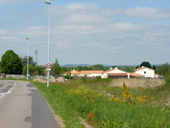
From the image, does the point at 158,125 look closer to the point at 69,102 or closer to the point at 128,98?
the point at 128,98

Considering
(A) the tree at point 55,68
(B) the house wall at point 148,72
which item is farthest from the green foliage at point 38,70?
(B) the house wall at point 148,72

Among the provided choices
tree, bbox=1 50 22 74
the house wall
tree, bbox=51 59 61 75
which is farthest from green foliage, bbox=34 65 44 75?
the house wall

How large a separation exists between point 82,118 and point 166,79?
14395mm

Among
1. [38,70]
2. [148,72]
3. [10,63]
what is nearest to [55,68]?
[38,70]

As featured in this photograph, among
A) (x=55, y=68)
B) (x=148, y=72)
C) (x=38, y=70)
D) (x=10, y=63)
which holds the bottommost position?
(x=148, y=72)

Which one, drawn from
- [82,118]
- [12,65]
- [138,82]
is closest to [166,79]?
[138,82]

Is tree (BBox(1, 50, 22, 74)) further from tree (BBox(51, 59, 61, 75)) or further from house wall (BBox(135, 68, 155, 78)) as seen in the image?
house wall (BBox(135, 68, 155, 78))

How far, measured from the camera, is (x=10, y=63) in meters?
94.0

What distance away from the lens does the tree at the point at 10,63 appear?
307ft

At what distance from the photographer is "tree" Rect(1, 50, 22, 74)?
93.5 metres

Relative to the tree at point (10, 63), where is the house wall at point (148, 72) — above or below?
below

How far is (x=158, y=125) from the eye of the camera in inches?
291

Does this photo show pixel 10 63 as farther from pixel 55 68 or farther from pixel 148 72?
pixel 148 72

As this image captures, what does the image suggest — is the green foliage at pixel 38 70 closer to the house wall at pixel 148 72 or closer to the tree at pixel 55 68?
the tree at pixel 55 68
